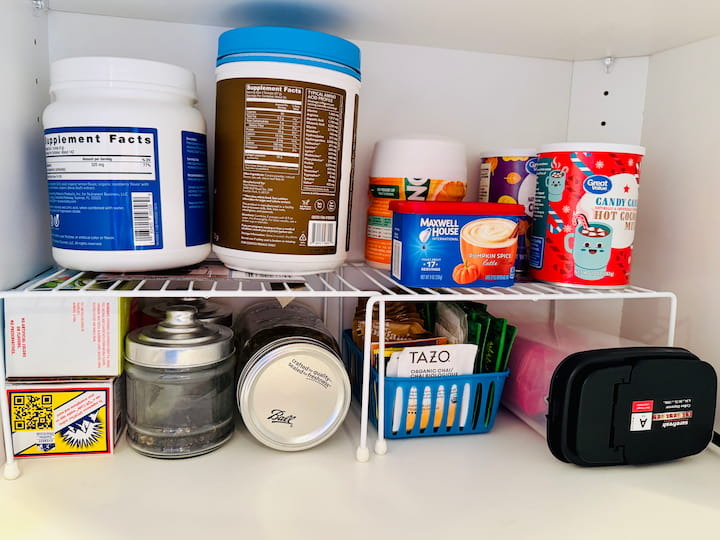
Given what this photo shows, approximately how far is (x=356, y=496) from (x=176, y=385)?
0.27 meters

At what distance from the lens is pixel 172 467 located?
0.73 metres

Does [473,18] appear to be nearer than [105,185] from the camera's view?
No

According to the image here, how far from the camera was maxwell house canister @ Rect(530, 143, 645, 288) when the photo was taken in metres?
0.83

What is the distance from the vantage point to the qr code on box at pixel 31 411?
708mm


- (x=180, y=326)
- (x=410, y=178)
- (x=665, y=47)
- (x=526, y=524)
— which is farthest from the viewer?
(x=665, y=47)

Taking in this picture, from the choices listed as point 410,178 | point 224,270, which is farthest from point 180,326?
point 410,178

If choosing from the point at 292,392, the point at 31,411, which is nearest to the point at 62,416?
the point at 31,411

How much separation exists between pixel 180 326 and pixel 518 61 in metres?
0.76

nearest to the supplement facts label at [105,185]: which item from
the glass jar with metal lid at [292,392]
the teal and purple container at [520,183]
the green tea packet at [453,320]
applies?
the glass jar with metal lid at [292,392]

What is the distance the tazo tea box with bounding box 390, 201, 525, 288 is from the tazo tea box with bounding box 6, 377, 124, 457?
425 mm

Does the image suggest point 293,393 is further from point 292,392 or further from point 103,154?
point 103,154

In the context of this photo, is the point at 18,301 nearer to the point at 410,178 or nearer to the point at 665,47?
the point at 410,178

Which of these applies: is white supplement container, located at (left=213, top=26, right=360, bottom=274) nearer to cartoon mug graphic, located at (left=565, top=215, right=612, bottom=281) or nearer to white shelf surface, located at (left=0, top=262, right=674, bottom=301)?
white shelf surface, located at (left=0, top=262, right=674, bottom=301)

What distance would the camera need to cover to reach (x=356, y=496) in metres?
0.68
